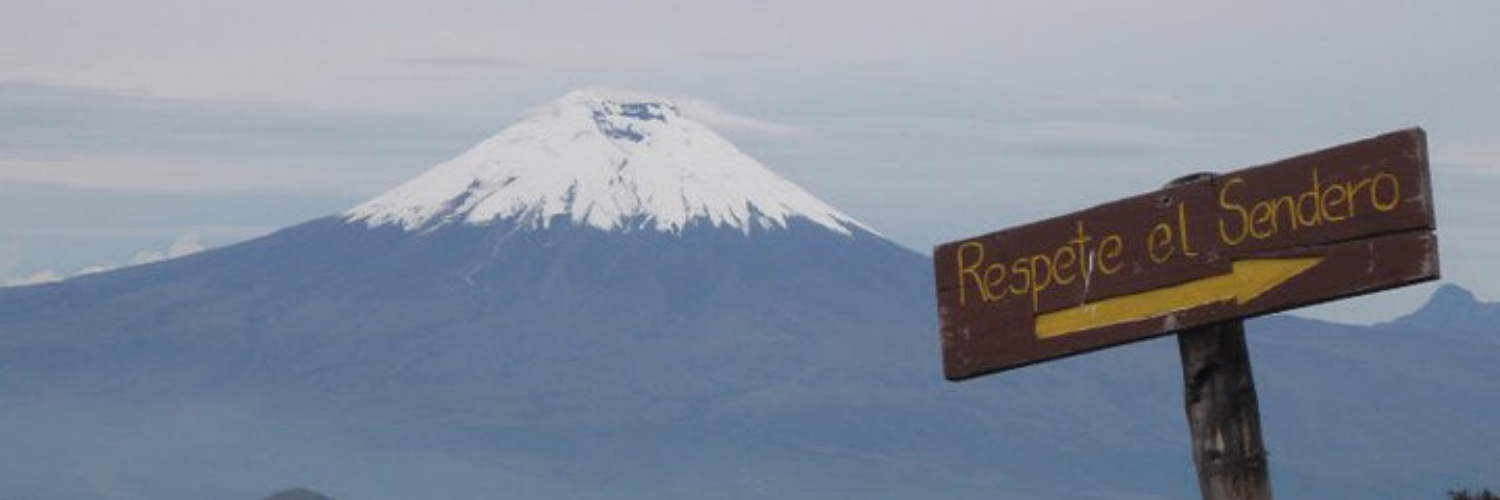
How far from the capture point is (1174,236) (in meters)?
9.12

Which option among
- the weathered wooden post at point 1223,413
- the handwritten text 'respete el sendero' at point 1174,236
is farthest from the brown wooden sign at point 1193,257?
the weathered wooden post at point 1223,413

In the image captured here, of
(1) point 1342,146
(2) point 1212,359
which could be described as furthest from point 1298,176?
(2) point 1212,359

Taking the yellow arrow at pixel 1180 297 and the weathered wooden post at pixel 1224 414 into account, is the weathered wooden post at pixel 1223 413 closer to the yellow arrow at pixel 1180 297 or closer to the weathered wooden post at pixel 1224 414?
the weathered wooden post at pixel 1224 414

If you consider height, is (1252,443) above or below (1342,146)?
below

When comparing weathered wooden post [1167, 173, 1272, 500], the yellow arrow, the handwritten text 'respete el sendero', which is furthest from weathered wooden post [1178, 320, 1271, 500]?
the handwritten text 'respete el sendero'

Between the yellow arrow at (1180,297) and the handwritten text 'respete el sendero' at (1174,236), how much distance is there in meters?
0.07

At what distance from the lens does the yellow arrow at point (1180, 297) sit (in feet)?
29.0

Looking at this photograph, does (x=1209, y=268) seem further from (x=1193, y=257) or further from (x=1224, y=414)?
(x=1224, y=414)

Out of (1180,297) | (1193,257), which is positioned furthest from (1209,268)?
(1180,297)

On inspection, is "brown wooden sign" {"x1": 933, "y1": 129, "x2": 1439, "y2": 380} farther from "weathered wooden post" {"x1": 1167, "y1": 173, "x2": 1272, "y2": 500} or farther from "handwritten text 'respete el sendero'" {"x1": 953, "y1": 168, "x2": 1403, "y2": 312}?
"weathered wooden post" {"x1": 1167, "y1": 173, "x2": 1272, "y2": 500}

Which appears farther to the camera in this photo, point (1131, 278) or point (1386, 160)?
point (1131, 278)

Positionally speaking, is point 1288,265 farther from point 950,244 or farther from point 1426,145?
point 950,244

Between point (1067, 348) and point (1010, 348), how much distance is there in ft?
0.63

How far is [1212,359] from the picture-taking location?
30.8 ft
